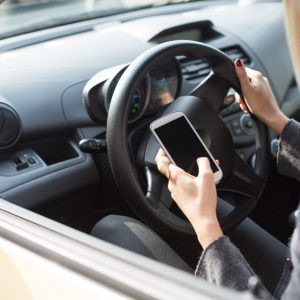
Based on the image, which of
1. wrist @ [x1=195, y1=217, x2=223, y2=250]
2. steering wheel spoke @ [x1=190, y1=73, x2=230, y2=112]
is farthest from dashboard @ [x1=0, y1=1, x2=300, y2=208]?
wrist @ [x1=195, y1=217, x2=223, y2=250]

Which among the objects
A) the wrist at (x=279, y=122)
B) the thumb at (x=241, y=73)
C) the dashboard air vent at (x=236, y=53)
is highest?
the thumb at (x=241, y=73)

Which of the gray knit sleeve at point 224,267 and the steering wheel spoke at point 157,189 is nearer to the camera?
the gray knit sleeve at point 224,267

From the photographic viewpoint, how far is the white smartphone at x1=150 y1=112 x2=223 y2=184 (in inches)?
56.3

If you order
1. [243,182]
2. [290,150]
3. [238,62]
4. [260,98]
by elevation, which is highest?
[238,62]

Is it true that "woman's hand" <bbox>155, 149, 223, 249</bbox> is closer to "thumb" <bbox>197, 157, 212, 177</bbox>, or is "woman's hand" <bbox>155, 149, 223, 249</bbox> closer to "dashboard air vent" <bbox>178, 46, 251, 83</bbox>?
"thumb" <bbox>197, 157, 212, 177</bbox>

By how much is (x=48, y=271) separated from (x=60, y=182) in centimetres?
72

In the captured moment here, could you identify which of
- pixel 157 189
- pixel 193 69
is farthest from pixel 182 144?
pixel 193 69

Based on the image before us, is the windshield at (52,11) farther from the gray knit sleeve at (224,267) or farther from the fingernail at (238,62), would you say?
the gray knit sleeve at (224,267)

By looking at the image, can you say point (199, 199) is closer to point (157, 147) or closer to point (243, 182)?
point (157, 147)

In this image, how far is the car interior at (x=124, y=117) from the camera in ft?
4.88

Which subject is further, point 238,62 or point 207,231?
point 238,62

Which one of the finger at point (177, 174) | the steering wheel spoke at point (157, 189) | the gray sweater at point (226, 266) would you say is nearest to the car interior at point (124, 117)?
the steering wheel spoke at point (157, 189)

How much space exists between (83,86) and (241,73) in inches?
20.4

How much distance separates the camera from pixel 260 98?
1618 millimetres
